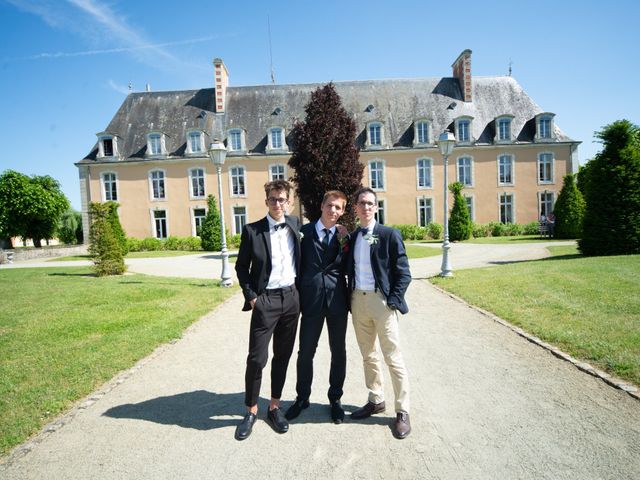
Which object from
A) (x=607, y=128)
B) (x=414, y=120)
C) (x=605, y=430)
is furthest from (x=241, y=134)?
(x=605, y=430)

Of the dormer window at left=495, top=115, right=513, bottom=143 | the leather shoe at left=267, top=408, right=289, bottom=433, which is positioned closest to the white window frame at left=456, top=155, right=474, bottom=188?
→ the dormer window at left=495, top=115, right=513, bottom=143

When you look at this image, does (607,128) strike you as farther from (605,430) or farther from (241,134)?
(241,134)

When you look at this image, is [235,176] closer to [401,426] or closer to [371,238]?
[371,238]

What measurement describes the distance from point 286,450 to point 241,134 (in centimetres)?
2707

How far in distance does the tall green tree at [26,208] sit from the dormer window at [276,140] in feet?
82.2

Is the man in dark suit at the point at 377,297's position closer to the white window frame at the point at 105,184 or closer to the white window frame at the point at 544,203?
the white window frame at the point at 544,203

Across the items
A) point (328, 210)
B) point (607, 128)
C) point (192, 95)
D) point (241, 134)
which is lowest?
point (328, 210)

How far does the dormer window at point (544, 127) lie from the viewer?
88.8 feet

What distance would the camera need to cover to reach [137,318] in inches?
278

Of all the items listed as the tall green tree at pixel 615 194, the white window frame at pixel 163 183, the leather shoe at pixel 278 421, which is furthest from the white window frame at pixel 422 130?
the leather shoe at pixel 278 421

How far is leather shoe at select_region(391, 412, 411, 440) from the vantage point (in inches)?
121

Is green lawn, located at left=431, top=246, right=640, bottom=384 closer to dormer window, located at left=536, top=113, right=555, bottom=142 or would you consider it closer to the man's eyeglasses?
the man's eyeglasses

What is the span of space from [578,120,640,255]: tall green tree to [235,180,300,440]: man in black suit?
1374 centimetres

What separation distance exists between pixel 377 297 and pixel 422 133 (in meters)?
26.5
